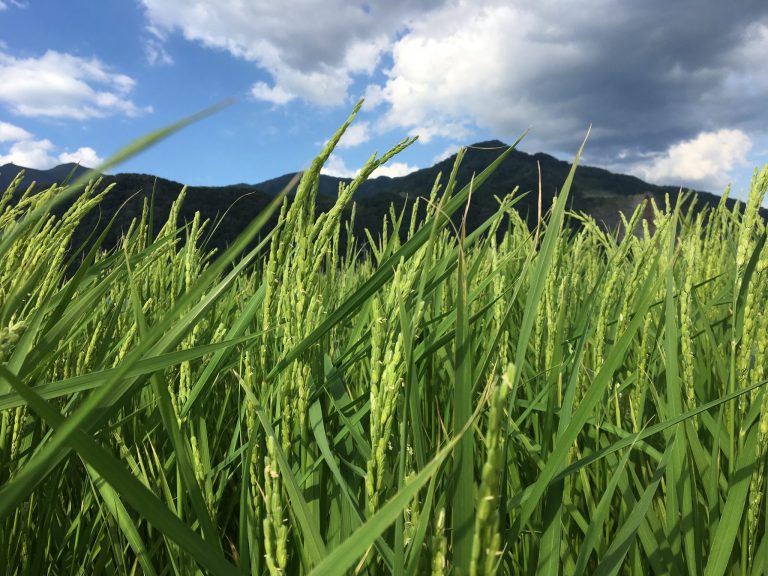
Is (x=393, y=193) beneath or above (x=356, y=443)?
above

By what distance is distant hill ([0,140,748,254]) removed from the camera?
24.1 ft

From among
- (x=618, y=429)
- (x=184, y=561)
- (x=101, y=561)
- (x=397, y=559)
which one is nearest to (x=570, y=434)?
(x=397, y=559)

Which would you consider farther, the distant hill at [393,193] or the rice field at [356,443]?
the distant hill at [393,193]

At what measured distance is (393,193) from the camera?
2384 inches

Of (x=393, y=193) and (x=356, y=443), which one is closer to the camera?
(x=356, y=443)

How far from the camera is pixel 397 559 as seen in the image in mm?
584

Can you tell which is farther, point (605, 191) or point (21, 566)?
point (605, 191)

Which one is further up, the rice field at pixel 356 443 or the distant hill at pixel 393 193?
the distant hill at pixel 393 193

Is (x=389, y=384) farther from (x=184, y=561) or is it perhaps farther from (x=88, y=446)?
(x=184, y=561)

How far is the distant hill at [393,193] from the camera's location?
7.33 metres

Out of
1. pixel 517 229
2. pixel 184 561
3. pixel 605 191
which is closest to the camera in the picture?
pixel 184 561

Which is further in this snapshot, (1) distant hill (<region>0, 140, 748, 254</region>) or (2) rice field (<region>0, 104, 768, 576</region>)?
(1) distant hill (<region>0, 140, 748, 254</region>)

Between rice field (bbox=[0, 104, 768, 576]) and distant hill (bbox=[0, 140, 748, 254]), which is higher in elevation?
distant hill (bbox=[0, 140, 748, 254])

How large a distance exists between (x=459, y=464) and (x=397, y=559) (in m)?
0.13
